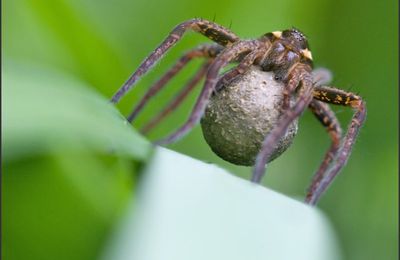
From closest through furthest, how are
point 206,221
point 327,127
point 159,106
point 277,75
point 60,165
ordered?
point 206,221, point 60,165, point 277,75, point 327,127, point 159,106

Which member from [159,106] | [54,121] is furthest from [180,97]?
[54,121]

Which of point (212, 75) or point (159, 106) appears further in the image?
point (159, 106)

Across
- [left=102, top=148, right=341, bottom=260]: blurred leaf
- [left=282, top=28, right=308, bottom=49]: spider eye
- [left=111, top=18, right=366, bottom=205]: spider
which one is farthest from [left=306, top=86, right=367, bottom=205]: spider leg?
[left=102, top=148, right=341, bottom=260]: blurred leaf

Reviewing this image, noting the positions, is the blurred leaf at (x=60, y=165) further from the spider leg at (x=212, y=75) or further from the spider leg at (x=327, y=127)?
the spider leg at (x=327, y=127)

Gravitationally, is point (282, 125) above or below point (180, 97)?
above

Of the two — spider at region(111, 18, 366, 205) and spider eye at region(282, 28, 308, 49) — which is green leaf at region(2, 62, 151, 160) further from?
spider eye at region(282, 28, 308, 49)

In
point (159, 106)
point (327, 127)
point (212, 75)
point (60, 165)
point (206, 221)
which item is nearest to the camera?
point (206, 221)

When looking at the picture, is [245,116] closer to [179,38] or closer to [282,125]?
[282,125]
